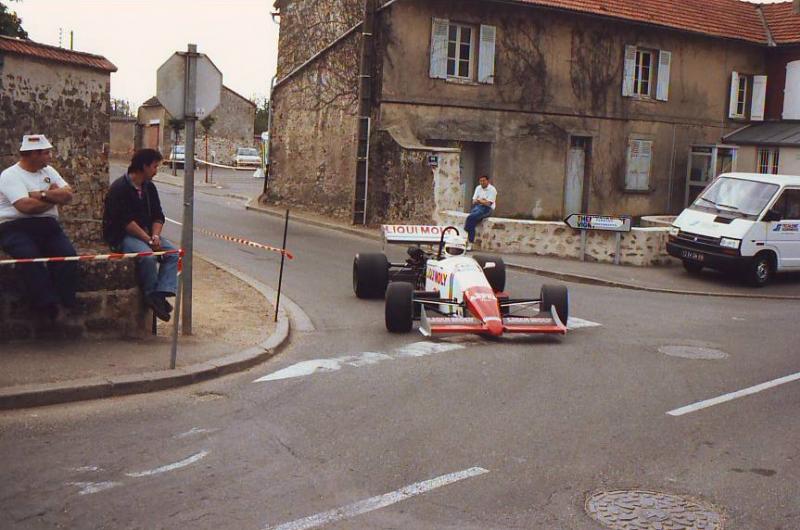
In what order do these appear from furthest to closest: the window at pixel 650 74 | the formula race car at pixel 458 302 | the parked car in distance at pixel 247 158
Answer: the parked car in distance at pixel 247 158 < the window at pixel 650 74 < the formula race car at pixel 458 302

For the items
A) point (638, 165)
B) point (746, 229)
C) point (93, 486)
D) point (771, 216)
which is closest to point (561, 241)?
point (746, 229)

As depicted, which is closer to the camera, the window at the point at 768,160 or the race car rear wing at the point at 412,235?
the race car rear wing at the point at 412,235

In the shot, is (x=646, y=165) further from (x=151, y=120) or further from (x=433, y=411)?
(x=151, y=120)

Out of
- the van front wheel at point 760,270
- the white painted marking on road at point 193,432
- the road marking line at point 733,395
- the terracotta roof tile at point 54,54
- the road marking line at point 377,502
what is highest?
the terracotta roof tile at point 54,54

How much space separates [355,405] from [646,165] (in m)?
23.5

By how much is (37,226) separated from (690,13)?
84.5 ft

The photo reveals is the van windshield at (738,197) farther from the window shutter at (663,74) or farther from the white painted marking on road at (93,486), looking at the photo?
the white painted marking on road at (93,486)

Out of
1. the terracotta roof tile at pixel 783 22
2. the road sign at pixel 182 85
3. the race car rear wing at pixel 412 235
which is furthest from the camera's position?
the terracotta roof tile at pixel 783 22

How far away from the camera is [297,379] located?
881 centimetres

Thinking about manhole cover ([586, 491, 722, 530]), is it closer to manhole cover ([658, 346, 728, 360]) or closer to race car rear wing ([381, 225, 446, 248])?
manhole cover ([658, 346, 728, 360])

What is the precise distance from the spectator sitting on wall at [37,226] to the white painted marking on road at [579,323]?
20.7 ft

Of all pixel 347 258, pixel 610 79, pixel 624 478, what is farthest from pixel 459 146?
pixel 624 478

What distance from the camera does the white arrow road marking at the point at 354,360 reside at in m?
9.03

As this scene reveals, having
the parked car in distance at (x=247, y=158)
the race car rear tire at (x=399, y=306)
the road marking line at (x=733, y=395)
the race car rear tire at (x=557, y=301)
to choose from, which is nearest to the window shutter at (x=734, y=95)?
the race car rear tire at (x=557, y=301)
